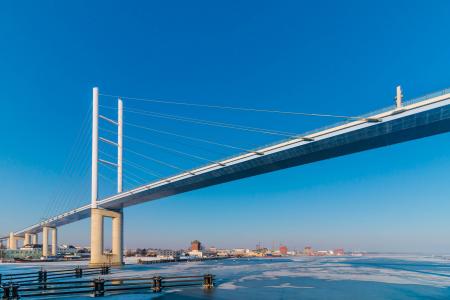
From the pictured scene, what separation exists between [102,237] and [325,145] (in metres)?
36.4

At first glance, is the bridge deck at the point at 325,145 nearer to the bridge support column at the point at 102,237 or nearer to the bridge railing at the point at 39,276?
the bridge support column at the point at 102,237

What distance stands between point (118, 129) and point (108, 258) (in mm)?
20031

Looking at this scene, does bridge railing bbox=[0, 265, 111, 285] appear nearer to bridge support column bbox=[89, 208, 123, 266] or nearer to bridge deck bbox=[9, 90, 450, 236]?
bridge deck bbox=[9, 90, 450, 236]

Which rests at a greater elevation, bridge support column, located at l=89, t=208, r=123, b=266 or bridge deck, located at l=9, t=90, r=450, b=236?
bridge deck, located at l=9, t=90, r=450, b=236

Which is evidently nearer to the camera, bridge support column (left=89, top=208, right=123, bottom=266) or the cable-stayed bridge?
the cable-stayed bridge

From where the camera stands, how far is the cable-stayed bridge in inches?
1158

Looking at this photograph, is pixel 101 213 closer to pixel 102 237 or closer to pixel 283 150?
pixel 102 237

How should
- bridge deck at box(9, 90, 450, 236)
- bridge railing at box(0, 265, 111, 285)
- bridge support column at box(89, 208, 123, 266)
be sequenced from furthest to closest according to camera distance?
bridge support column at box(89, 208, 123, 266) < bridge deck at box(9, 90, 450, 236) < bridge railing at box(0, 265, 111, 285)

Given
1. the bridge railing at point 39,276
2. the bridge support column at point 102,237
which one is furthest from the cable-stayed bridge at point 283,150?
the bridge railing at point 39,276

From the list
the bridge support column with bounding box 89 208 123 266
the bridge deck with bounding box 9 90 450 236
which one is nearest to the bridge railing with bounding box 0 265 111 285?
the bridge deck with bounding box 9 90 450 236

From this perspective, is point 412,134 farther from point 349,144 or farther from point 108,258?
point 108,258

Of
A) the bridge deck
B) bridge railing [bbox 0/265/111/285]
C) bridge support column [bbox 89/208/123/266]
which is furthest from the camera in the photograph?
bridge support column [bbox 89/208/123/266]

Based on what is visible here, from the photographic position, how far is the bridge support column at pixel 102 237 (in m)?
53.9

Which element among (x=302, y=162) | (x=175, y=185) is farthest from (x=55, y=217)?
(x=302, y=162)
